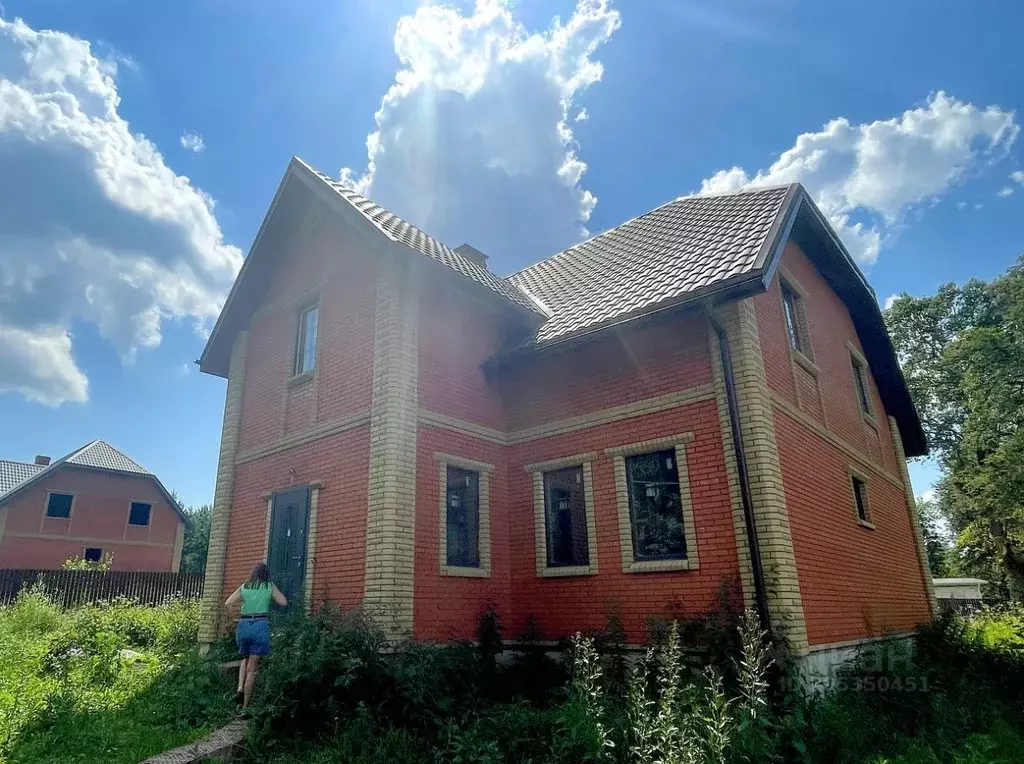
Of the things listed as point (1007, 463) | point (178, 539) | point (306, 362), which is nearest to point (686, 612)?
point (306, 362)

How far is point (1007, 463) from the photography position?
17938mm

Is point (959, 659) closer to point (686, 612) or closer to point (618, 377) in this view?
point (686, 612)

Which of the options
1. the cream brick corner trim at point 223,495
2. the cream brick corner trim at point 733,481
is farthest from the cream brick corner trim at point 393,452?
the cream brick corner trim at point 223,495

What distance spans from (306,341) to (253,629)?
5.03m

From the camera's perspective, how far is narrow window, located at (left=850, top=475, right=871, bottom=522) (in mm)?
10777

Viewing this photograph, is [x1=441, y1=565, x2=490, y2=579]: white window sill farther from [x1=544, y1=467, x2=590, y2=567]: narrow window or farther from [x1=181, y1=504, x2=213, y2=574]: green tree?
[x1=181, y1=504, x2=213, y2=574]: green tree

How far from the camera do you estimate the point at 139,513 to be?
99.7 ft

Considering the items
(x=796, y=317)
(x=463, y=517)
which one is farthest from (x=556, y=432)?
(x=796, y=317)

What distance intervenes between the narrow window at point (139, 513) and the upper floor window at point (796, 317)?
101 ft

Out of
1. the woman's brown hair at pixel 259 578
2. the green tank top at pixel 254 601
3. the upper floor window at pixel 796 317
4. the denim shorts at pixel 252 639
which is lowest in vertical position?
the denim shorts at pixel 252 639

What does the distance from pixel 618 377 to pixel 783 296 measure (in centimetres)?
317

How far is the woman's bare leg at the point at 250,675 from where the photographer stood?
7.16m

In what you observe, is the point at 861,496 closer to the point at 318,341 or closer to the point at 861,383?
the point at 861,383

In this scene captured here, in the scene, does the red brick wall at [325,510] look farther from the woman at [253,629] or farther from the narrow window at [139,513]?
the narrow window at [139,513]
